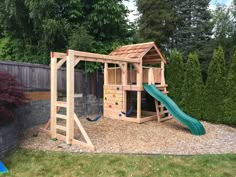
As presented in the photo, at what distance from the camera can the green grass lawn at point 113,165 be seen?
13.1 ft

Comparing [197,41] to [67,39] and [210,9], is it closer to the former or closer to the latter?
[210,9]

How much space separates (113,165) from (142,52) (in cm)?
488

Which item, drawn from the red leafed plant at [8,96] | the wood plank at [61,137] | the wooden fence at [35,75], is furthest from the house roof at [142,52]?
the red leafed plant at [8,96]

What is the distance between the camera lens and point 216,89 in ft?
27.0

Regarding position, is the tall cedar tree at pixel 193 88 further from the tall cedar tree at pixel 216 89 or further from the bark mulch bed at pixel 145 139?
the bark mulch bed at pixel 145 139

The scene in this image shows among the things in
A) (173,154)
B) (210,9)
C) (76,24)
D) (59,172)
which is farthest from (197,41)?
(59,172)

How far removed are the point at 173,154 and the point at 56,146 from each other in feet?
8.79

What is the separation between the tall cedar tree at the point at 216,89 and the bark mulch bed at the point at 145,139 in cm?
58

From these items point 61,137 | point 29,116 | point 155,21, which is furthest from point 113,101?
point 155,21

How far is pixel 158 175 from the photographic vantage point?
390cm

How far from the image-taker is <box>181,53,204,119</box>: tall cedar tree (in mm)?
8664

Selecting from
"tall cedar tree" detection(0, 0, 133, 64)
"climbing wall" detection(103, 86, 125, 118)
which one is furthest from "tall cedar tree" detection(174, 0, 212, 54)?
"climbing wall" detection(103, 86, 125, 118)

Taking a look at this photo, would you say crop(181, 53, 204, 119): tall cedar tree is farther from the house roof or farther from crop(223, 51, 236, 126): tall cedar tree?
the house roof

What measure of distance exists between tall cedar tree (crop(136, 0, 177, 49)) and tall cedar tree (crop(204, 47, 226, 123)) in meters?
8.33
